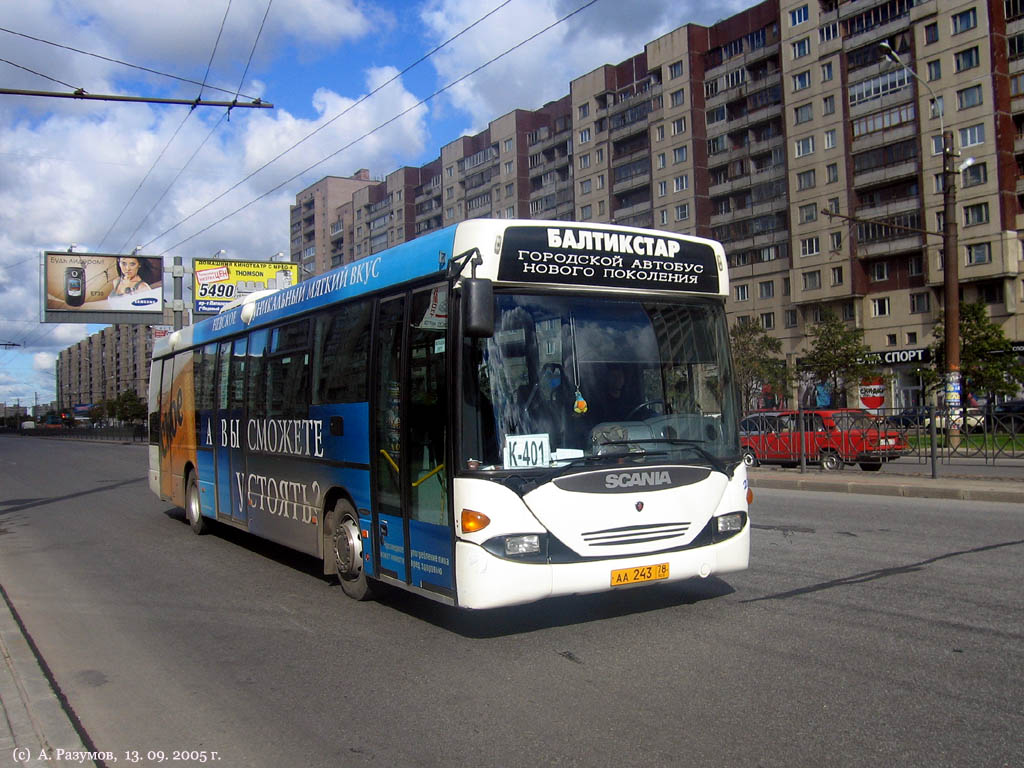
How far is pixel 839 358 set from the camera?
47969 mm

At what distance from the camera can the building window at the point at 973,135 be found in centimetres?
5078

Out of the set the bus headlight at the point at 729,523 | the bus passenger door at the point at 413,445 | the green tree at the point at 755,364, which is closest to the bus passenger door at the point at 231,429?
the bus passenger door at the point at 413,445

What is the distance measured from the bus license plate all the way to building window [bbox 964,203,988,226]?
2090 inches

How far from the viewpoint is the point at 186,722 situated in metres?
4.77

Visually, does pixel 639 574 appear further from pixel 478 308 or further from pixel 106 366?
pixel 106 366

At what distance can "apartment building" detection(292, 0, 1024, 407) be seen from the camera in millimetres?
50750

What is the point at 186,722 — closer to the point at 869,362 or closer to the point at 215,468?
the point at 215,468

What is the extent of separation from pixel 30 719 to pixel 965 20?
60.0 m

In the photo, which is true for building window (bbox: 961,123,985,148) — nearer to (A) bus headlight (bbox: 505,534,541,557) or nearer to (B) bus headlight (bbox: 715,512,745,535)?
(B) bus headlight (bbox: 715,512,745,535)

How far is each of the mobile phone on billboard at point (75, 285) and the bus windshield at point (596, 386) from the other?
126ft

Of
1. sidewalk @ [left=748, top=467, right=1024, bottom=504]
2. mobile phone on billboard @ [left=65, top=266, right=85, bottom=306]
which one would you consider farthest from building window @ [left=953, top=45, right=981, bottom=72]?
mobile phone on billboard @ [left=65, top=266, right=85, bottom=306]

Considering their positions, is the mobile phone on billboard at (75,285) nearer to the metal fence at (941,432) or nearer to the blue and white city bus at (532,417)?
the metal fence at (941,432)

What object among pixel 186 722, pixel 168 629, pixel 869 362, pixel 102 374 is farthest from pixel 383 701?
pixel 102 374

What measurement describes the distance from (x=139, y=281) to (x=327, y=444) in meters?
36.2
